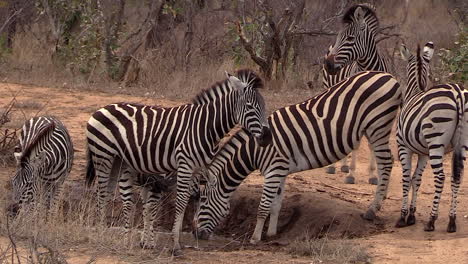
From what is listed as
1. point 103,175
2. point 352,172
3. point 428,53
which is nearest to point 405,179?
point 428,53

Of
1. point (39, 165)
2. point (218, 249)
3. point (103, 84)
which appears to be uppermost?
point (103, 84)

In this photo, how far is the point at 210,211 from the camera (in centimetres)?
Answer: 909

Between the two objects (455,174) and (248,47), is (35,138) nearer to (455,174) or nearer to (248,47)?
(455,174)

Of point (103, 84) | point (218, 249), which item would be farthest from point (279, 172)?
point (103, 84)

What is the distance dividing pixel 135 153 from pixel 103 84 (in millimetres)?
7198

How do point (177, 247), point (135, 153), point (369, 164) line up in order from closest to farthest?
point (177, 247), point (135, 153), point (369, 164)

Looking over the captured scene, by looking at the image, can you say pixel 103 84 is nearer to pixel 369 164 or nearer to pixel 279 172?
pixel 369 164

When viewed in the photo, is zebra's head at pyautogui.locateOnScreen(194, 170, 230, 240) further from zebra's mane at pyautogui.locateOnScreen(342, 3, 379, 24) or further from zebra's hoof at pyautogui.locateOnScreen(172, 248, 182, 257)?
zebra's mane at pyautogui.locateOnScreen(342, 3, 379, 24)

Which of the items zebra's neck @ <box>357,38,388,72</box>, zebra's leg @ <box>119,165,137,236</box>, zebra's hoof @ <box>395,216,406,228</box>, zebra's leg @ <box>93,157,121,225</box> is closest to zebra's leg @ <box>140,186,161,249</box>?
zebra's leg @ <box>119,165,137,236</box>

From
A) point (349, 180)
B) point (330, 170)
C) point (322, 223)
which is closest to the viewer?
point (322, 223)

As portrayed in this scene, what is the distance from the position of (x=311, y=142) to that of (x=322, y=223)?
0.94 m

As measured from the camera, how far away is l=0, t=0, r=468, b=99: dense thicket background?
50.0ft

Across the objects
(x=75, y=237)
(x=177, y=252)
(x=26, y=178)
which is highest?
(x=26, y=178)

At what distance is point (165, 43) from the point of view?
16.3 meters
